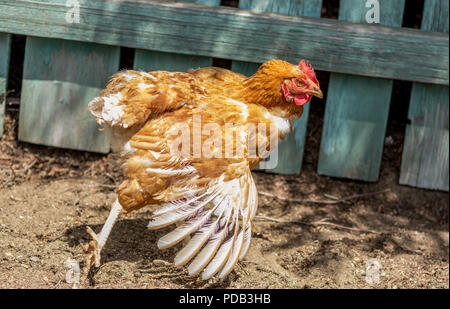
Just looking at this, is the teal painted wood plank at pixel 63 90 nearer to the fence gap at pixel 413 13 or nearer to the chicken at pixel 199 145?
the chicken at pixel 199 145

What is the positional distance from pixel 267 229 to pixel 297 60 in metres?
1.24

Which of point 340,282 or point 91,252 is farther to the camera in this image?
point 340,282

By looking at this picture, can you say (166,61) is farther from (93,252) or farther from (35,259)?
(35,259)

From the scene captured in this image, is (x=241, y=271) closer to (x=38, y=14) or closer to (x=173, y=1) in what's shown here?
(x=173, y=1)

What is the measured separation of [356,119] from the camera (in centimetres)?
418

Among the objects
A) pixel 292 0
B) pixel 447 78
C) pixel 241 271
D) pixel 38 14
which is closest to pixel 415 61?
pixel 447 78

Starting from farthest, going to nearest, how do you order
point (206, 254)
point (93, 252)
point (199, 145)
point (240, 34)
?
point (240, 34)
point (93, 252)
point (199, 145)
point (206, 254)

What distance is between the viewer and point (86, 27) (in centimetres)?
389

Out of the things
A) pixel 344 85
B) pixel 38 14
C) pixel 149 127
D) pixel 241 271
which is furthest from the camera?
pixel 344 85

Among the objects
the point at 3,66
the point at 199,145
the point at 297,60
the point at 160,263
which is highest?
the point at 297,60

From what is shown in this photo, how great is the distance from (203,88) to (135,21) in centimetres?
Result: 95

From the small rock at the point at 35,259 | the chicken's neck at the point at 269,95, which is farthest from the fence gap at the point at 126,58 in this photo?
the small rock at the point at 35,259

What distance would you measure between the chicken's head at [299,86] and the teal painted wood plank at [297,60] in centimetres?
86

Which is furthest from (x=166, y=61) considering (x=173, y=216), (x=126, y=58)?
(x=173, y=216)
